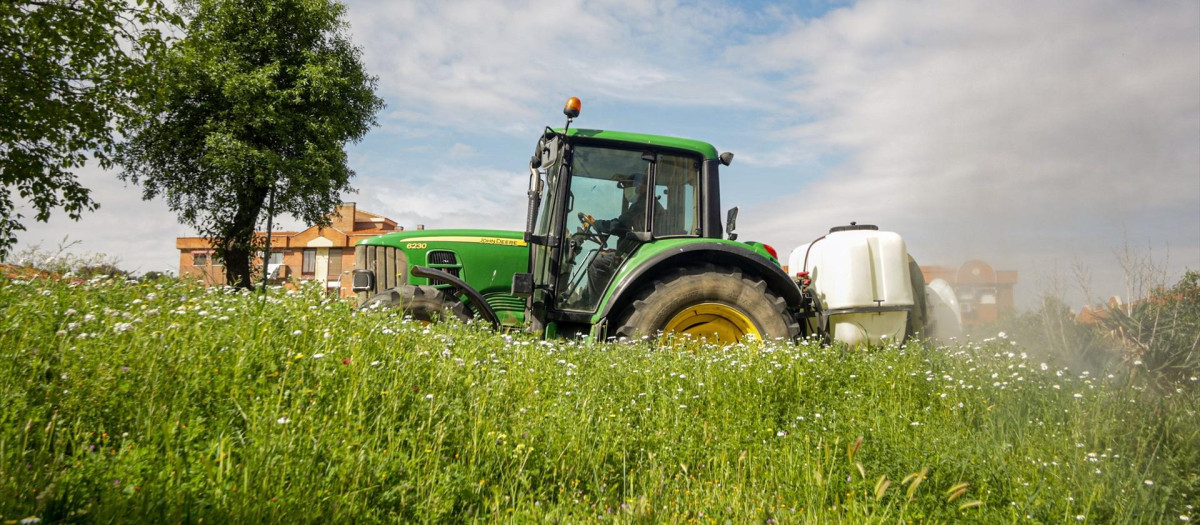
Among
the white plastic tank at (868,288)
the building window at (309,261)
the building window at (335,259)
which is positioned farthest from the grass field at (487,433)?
the building window at (309,261)

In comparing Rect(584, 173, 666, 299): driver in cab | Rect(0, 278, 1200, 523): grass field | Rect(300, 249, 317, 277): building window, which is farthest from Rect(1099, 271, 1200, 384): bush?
Rect(300, 249, 317, 277): building window

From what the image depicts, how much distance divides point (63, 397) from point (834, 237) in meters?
5.61

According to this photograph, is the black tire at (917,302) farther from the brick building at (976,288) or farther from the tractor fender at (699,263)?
the tractor fender at (699,263)

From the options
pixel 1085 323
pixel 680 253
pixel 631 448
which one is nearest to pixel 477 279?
pixel 680 253

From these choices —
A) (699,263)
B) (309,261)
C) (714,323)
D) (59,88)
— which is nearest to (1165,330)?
(714,323)

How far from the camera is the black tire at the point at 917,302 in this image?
21.4 ft

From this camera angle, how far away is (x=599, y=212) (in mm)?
6016

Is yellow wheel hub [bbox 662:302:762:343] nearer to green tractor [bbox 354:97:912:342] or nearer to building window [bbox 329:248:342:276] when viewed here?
green tractor [bbox 354:97:912:342]

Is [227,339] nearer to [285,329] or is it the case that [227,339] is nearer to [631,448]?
[285,329]

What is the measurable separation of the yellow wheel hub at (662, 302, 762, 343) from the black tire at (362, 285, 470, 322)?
1.91 metres

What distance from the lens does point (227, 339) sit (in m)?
3.27

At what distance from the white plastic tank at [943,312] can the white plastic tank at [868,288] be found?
3.47ft

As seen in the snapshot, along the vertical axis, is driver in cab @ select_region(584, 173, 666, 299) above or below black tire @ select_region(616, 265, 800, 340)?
above

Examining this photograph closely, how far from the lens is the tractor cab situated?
19.4 feet
